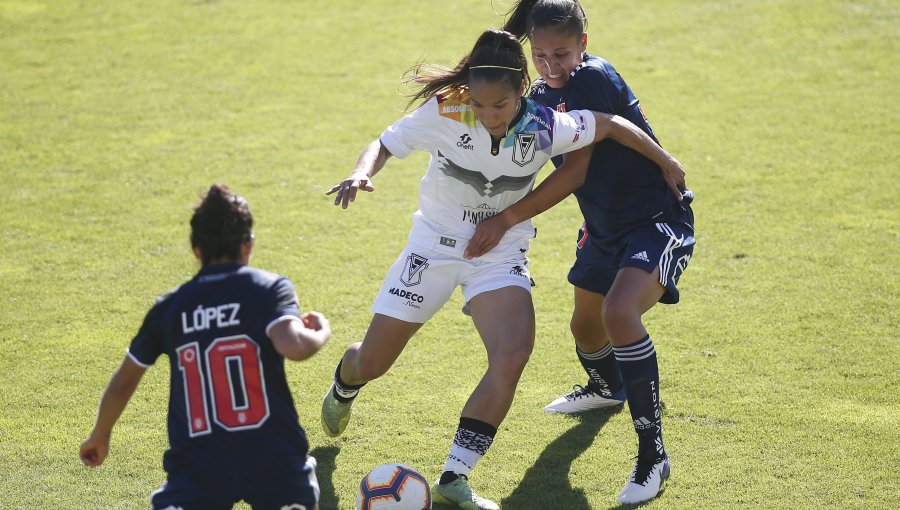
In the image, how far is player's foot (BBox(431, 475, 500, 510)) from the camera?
176 inches

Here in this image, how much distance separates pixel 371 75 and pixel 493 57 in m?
6.70

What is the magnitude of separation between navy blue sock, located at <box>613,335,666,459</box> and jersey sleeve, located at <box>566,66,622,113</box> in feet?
3.76

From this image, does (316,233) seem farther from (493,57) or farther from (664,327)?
(493,57)

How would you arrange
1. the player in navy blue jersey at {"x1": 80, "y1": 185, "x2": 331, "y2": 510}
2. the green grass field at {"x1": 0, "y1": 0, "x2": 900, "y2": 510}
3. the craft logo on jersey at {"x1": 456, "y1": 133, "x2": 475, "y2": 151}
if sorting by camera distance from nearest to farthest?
the player in navy blue jersey at {"x1": 80, "y1": 185, "x2": 331, "y2": 510}
the craft logo on jersey at {"x1": 456, "y1": 133, "x2": 475, "y2": 151}
the green grass field at {"x1": 0, "y1": 0, "x2": 900, "y2": 510}

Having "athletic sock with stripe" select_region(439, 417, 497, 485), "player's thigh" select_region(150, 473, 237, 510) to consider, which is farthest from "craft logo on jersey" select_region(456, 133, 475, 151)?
"player's thigh" select_region(150, 473, 237, 510)

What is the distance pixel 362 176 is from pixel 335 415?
1379mm

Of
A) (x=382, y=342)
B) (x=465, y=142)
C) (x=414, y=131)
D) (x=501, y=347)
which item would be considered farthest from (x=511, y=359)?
(x=414, y=131)

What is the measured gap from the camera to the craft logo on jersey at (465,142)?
480 centimetres

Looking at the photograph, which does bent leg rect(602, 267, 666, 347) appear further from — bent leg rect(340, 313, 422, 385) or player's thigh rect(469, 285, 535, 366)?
bent leg rect(340, 313, 422, 385)

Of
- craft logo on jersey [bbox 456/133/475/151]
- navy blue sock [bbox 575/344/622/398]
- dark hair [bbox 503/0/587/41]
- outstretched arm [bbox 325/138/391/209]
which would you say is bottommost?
navy blue sock [bbox 575/344/622/398]

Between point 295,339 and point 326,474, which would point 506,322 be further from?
point 295,339

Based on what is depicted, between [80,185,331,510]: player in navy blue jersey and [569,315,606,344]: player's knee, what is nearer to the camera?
[80,185,331,510]: player in navy blue jersey

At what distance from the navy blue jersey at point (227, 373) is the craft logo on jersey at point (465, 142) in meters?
1.55

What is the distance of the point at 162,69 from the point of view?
36.5 feet
